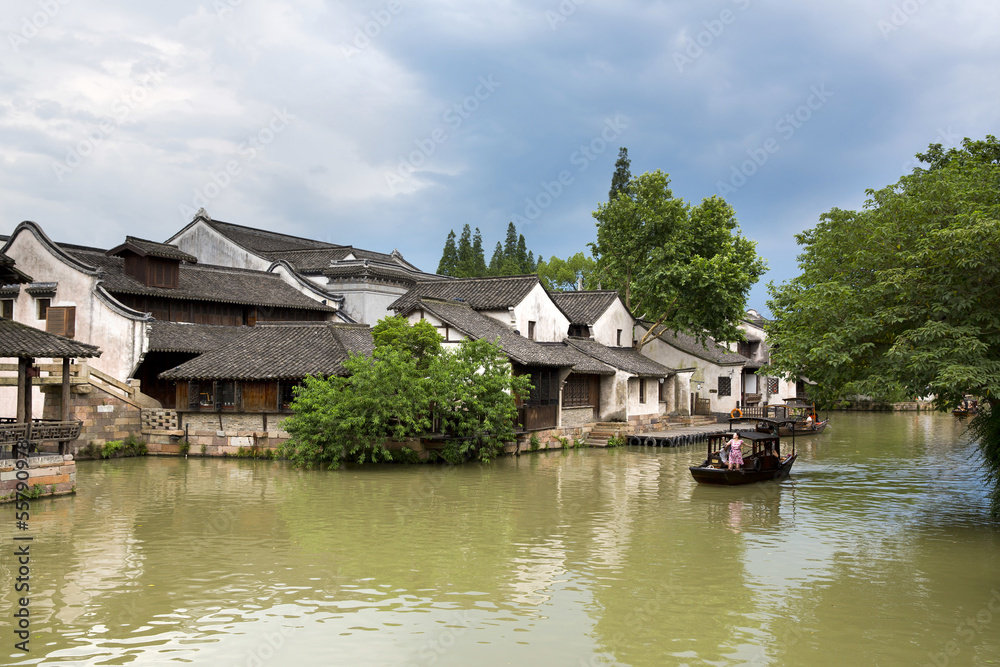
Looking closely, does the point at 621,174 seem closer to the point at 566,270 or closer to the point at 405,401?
the point at 566,270

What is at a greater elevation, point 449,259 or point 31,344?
point 449,259

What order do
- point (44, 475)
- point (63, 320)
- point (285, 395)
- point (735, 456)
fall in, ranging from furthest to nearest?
point (63, 320) → point (285, 395) → point (735, 456) → point (44, 475)

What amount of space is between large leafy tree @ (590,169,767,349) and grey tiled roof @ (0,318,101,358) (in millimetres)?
30460

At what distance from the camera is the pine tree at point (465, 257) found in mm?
74750

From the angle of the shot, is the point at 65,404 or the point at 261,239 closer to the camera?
the point at 65,404

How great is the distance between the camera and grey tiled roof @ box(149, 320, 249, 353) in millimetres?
33594

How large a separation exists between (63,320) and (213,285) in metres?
7.25

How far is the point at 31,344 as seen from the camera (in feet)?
68.4

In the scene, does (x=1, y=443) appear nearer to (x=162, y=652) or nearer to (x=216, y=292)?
(x=162, y=652)

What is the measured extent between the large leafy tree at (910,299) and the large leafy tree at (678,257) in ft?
71.9

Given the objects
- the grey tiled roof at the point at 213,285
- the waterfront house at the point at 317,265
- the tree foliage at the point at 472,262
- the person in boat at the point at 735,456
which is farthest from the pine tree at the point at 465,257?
the person in boat at the point at 735,456

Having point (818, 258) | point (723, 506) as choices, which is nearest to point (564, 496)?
point (723, 506)

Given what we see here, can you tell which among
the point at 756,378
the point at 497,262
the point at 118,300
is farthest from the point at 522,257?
the point at 118,300

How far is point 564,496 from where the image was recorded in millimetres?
23250
